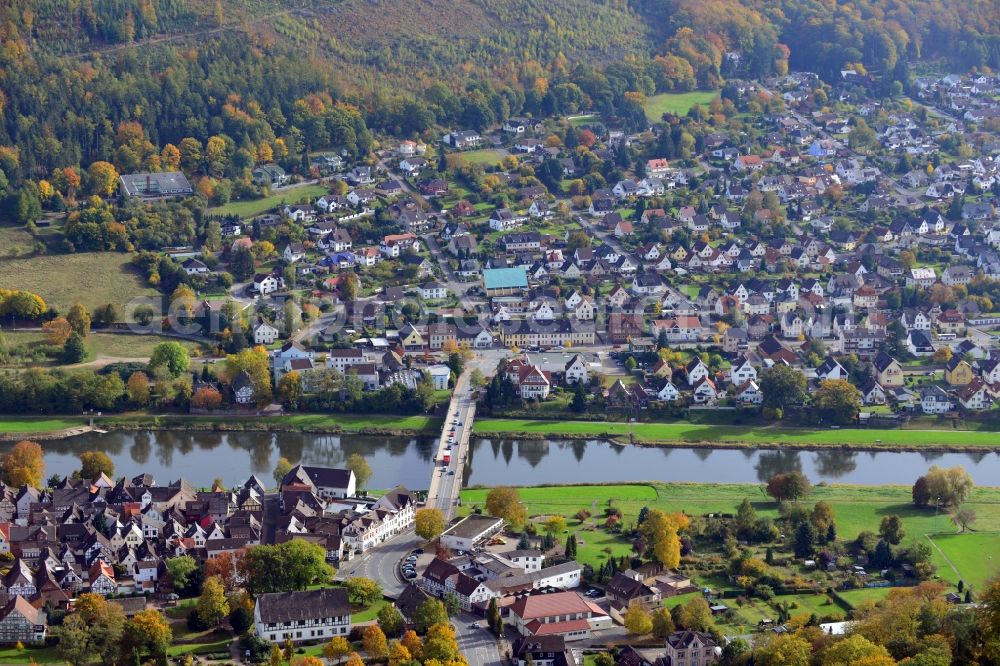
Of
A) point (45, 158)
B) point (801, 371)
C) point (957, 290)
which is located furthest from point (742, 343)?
point (45, 158)

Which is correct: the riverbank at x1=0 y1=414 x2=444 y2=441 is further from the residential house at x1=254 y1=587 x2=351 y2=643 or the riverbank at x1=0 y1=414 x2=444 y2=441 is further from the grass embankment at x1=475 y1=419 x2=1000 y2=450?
the residential house at x1=254 y1=587 x2=351 y2=643

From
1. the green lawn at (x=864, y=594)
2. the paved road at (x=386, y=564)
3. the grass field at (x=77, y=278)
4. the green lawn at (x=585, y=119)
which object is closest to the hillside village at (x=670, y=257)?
the green lawn at (x=585, y=119)

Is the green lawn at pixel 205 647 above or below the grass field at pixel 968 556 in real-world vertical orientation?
below

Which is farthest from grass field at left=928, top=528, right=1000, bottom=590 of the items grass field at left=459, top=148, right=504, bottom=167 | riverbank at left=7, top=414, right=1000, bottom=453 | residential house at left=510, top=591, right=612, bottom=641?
grass field at left=459, top=148, right=504, bottom=167

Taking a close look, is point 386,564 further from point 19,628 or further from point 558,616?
point 19,628

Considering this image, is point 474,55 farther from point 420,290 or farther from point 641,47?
point 420,290

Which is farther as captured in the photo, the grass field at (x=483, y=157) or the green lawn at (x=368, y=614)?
the grass field at (x=483, y=157)

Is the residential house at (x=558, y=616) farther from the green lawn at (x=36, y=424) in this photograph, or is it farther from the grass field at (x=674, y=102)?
the grass field at (x=674, y=102)
